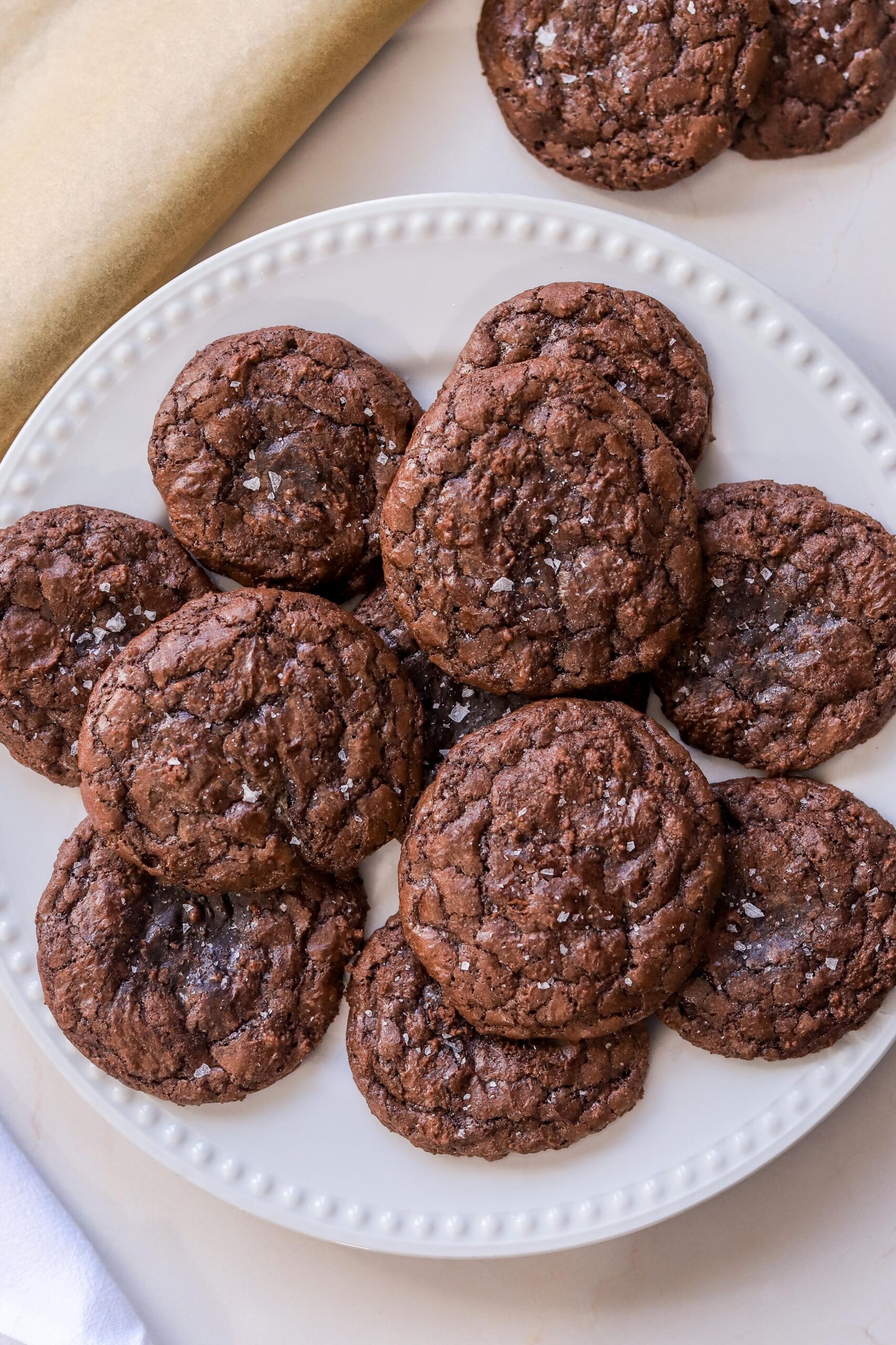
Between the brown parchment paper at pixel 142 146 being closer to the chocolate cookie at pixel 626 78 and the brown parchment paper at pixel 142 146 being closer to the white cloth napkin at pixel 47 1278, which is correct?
the chocolate cookie at pixel 626 78

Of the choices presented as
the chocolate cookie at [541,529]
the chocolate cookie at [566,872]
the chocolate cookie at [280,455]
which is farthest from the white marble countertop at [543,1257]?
the chocolate cookie at [566,872]

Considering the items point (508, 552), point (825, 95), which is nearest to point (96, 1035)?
point (508, 552)

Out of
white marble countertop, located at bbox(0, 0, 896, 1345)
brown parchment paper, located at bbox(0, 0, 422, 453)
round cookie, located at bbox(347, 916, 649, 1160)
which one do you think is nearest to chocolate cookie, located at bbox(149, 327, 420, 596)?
brown parchment paper, located at bbox(0, 0, 422, 453)

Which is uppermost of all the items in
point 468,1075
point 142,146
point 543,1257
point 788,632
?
point 142,146

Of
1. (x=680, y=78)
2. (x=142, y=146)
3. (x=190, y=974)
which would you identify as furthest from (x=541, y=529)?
(x=142, y=146)

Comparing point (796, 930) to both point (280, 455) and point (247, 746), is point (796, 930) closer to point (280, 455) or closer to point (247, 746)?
point (247, 746)

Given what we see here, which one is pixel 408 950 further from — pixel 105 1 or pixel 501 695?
pixel 105 1
